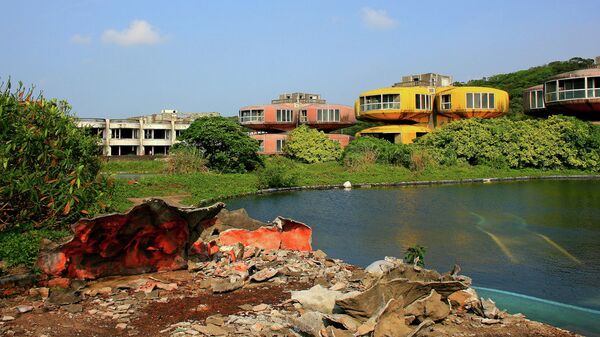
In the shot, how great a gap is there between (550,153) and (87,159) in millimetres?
33631

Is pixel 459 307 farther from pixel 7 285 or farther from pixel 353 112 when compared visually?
pixel 353 112

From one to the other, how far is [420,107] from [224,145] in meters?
18.6

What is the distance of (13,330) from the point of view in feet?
22.3

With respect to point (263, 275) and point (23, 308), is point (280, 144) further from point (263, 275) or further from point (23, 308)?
point (23, 308)

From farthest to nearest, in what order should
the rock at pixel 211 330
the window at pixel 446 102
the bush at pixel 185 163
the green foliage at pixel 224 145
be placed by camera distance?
the window at pixel 446 102, the green foliage at pixel 224 145, the bush at pixel 185 163, the rock at pixel 211 330

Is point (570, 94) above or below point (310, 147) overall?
above

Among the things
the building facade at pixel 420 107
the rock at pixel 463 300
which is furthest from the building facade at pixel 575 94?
the rock at pixel 463 300

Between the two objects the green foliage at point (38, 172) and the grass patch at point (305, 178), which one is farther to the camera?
the grass patch at point (305, 178)

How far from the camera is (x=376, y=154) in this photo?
3716cm

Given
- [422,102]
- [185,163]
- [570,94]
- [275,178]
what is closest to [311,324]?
[275,178]

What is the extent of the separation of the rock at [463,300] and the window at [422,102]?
37.9m

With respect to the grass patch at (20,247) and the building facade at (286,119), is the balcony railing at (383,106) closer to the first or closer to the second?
the building facade at (286,119)

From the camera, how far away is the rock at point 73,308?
7473 millimetres

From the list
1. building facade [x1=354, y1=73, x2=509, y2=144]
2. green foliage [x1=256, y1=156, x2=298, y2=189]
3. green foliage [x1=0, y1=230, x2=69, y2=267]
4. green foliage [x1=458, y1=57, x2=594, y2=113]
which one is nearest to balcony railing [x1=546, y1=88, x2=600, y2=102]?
building facade [x1=354, y1=73, x2=509, y2=144]
